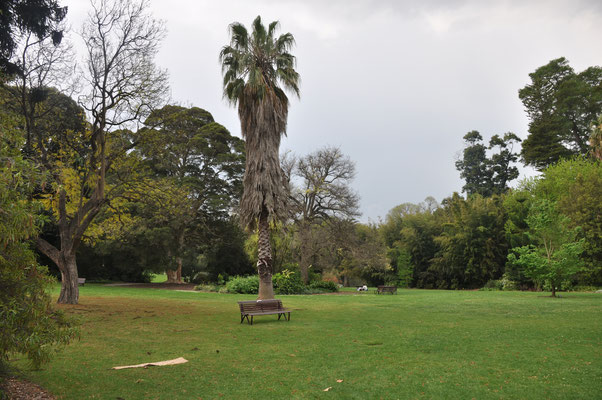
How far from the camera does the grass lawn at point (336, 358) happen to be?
576 centimetres

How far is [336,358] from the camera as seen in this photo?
773 cm

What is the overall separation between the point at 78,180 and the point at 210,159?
55.3ft

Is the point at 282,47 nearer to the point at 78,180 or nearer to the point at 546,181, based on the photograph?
the point at 78,180

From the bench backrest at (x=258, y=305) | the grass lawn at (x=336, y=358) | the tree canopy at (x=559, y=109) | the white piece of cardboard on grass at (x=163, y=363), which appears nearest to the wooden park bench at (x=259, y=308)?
the bench backrest at (x=258, y=305)

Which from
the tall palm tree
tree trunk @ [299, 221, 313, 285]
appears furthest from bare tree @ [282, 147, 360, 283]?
the tall palm tree

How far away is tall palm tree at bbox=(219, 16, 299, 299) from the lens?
16.9 m

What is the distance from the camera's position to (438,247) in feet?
143

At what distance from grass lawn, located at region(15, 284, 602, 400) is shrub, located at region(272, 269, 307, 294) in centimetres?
1442

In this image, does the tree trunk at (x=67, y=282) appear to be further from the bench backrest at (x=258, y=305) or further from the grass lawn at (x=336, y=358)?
the bench backrest at (x=258, y=305)

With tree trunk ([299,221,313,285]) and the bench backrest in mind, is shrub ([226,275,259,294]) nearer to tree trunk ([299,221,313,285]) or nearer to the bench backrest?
tree trunk ([299,221,313,285])

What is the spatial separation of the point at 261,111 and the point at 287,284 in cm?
1451

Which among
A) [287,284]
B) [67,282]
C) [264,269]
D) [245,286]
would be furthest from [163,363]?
[287,284]

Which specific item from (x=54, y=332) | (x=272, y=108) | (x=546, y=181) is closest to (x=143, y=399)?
(x=54, y=332)

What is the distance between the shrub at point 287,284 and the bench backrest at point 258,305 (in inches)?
559
